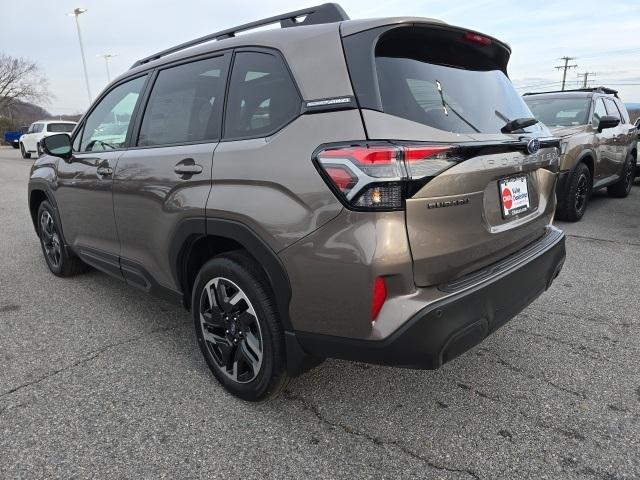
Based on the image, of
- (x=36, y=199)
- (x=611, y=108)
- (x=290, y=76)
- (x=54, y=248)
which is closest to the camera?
(x=290, y=76)

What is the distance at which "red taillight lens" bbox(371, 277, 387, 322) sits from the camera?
6.02 feet

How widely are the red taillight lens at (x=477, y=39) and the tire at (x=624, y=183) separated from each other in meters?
7.09

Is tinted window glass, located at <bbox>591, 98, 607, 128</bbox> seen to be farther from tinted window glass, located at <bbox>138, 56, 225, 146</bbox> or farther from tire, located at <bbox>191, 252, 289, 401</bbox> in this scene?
tire, located at <bbox>191, 252, 289, 401</bbox>

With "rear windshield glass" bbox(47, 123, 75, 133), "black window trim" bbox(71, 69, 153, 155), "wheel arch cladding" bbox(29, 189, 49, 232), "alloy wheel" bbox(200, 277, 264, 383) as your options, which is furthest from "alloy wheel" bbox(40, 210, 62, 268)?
→ "rear windshield glass" bbox(47, 123, 75, 133)

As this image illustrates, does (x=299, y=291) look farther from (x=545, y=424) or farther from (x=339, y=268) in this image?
(x=545, y=424)

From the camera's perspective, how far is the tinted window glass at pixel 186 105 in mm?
2586

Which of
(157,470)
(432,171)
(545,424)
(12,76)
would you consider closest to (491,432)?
(545,424)

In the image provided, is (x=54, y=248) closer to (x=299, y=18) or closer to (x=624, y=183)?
(x=299, y=18)

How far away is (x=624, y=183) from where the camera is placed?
337 inches

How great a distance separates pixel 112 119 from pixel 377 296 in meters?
2.63

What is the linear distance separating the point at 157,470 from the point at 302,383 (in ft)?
2.91

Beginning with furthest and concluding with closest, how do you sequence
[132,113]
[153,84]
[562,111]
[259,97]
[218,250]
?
[562,111] < [132,113] < [153,84] < [218,250] < [259,97]

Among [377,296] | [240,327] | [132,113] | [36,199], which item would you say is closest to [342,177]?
[377,296]

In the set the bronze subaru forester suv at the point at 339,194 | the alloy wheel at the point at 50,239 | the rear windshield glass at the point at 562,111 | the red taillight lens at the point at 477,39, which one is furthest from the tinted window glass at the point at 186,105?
the rear windshield glass at the point at 562,111
